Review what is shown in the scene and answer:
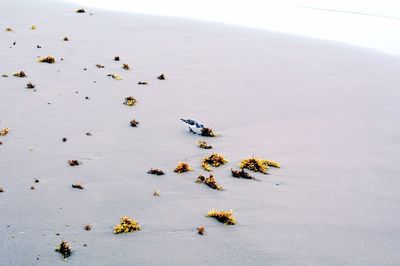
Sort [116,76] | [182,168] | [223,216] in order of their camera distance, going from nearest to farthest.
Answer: [223,216] < [182,168] < [116,76]

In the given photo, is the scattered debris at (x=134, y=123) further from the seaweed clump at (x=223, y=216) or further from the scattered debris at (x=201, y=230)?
the scattered debris at (x=201, y=230)

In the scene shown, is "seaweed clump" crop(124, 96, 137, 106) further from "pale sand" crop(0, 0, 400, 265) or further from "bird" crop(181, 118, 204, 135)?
"bird" crop(181, 118, 204, 135)

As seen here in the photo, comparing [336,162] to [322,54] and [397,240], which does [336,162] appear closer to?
[397,240]

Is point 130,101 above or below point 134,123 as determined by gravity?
above

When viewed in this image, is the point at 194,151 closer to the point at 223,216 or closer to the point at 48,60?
the point at 223,216

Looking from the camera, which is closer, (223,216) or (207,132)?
(223,216)

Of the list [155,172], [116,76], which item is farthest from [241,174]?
[116,76]
